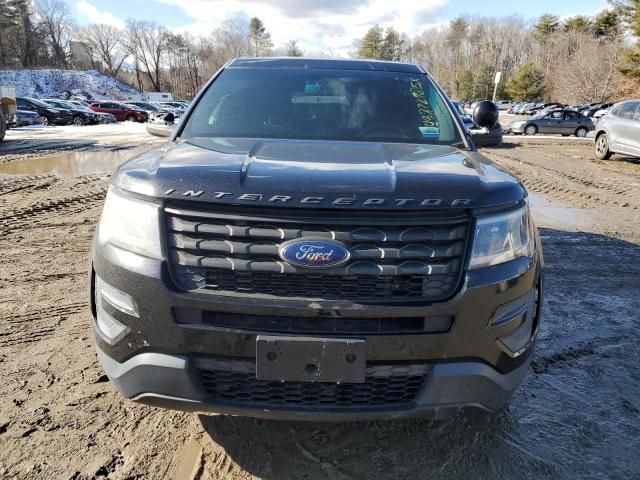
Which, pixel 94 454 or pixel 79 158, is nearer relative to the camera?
pixel 94 454

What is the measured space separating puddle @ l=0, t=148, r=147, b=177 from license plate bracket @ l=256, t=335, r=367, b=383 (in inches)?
319

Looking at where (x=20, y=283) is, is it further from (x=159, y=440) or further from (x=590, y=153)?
(x=590, y=153)

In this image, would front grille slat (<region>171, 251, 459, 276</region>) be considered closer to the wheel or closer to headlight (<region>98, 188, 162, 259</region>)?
headlight (<region>98, 188, 162, 259</region>)

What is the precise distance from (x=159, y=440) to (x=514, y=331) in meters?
1.68

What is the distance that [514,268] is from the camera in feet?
6.15

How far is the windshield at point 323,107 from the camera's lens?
284cm

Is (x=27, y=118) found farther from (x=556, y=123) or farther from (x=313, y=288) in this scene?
(x=313, y=288)

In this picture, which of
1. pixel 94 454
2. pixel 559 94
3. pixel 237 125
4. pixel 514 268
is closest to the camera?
pixel 514 268

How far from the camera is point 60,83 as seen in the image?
69062mm

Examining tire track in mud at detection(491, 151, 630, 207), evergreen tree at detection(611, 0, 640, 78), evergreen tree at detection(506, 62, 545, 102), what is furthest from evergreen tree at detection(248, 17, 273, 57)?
tire track in mud at detection(491, 151, 630, 207)

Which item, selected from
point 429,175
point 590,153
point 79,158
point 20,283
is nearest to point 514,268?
point 429,175

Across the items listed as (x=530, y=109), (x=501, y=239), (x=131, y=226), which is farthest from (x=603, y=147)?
(x=530, y=109)

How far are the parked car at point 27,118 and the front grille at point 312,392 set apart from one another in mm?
→ 28622

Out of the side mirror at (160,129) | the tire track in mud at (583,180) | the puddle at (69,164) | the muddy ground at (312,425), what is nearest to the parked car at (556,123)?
the tire track in mud at (583,180)
